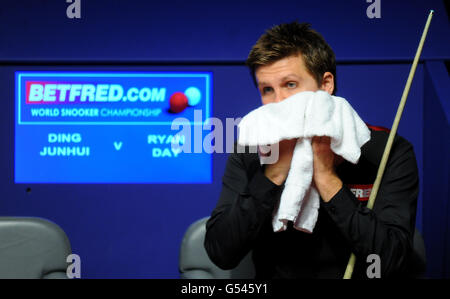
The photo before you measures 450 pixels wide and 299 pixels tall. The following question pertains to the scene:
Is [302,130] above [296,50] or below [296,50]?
→ below

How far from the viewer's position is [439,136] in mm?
1376

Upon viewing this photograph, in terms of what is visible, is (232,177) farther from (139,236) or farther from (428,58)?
(428,58)

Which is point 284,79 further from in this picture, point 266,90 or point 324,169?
point 324,169

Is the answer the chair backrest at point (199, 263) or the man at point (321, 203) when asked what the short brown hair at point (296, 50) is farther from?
the chair backrest at point (199, 263)

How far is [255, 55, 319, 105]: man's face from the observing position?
2.82 ft

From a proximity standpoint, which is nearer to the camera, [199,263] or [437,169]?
[199,263]

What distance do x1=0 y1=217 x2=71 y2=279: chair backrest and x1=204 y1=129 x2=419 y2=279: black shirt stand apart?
1.08ft

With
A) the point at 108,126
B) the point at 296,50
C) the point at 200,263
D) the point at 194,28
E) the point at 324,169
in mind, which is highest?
the point at 194,28

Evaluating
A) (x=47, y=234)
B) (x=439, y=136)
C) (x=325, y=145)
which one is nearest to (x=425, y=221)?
(x=439, y=136)

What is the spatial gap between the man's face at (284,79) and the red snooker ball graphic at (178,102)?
64cm

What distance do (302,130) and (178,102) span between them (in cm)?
80

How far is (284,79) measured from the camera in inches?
33.9

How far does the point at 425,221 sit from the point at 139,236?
3.00ft

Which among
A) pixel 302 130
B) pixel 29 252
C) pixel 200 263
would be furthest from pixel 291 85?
pixel 29 252
